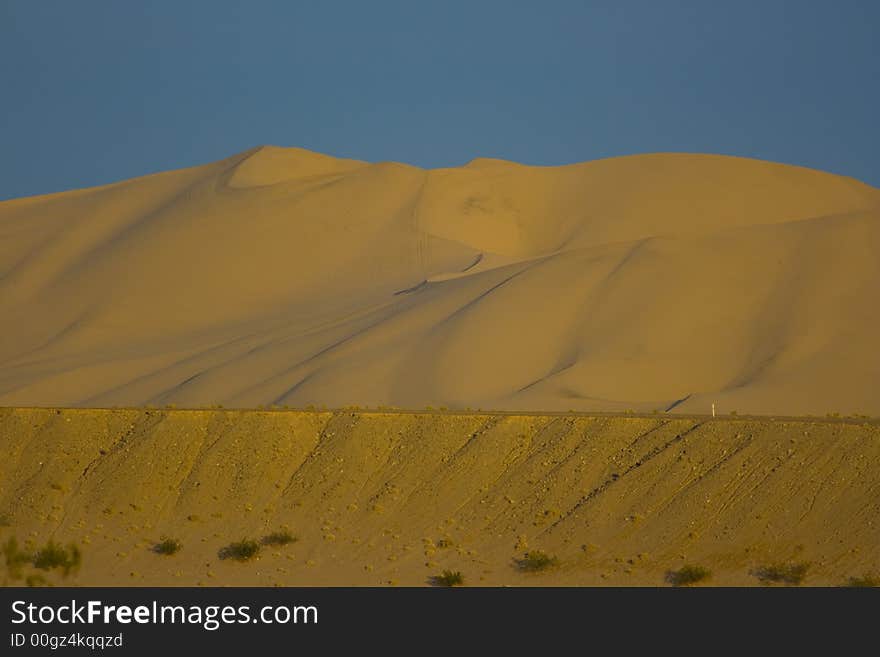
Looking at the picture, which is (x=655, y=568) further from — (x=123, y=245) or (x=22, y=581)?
(x=123, y=245)

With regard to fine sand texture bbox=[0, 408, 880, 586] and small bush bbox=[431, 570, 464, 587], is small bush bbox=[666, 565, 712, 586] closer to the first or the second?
fine sand texture bbox=[0, 408, 880, 586]

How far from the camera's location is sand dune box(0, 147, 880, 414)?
67.2 meters

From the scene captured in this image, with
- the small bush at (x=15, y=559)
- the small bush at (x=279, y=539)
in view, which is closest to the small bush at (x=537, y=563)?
the small bush at (x=279, y=539)

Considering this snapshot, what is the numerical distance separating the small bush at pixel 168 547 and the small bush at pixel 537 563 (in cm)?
626

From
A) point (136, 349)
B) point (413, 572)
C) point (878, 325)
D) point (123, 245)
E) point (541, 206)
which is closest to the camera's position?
point (413, 572)

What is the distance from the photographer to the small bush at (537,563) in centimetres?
2927

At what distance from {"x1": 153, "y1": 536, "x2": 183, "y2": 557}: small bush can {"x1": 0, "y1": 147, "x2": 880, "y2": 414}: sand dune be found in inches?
1217

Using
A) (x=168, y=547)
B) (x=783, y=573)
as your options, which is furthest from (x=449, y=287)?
(x=783, y=573)

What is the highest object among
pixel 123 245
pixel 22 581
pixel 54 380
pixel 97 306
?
pixel 123 245

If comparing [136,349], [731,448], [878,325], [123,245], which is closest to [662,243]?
[878,325]

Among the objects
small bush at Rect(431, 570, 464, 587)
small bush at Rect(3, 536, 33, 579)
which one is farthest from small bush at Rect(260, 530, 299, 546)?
small bush at Rect(3, 536, 33, 579)

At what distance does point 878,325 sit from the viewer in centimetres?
6950

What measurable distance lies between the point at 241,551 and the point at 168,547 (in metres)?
1.38

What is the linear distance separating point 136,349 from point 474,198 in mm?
28297
